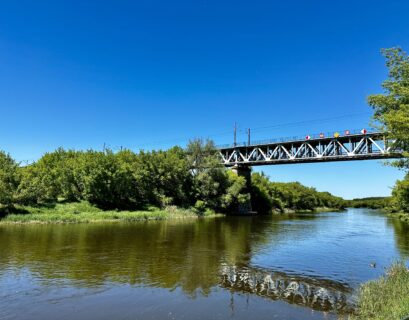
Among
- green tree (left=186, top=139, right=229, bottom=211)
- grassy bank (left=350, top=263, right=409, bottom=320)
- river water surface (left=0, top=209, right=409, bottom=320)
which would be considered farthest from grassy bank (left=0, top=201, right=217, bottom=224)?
grassy bank (left=350, top=263, right=409, bottom=320)

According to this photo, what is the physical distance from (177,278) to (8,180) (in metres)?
43.0

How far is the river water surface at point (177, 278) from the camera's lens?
44.9ft

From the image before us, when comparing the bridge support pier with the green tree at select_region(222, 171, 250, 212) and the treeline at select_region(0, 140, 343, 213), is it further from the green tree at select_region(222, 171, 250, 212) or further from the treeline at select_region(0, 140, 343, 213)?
the treeline at select_region(0, 140, 343, 213)

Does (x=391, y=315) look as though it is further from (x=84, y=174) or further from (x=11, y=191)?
(x=84, y=174)

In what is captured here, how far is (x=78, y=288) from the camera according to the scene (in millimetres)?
16234

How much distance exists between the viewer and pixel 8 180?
5156 centimetres

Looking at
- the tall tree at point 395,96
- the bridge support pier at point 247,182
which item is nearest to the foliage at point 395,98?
the tall tree at point 395,96

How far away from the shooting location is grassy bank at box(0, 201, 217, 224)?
47.5m

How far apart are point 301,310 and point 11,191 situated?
48.6 m

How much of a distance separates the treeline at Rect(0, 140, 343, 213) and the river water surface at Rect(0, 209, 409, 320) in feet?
93.2

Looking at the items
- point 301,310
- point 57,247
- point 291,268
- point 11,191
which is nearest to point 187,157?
point 11,191

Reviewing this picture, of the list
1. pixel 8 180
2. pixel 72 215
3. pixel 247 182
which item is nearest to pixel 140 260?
pixel 72 215

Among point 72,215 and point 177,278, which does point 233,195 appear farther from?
point 177,278

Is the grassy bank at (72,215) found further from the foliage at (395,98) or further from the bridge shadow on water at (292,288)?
the foliage at (395,98)
